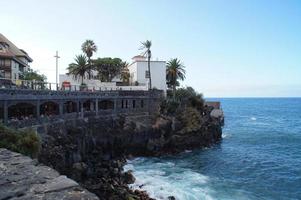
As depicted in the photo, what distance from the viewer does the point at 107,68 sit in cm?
7850

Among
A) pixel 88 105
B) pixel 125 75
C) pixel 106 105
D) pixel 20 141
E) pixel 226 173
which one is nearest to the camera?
pixel 20 141

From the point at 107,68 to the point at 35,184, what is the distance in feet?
237

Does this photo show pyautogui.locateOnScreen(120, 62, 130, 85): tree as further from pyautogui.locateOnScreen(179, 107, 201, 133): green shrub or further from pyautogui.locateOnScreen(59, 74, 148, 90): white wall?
pyautogui.locateOnScreen(179, 107, 201, 133): green shrub

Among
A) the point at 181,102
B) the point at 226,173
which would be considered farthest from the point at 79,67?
the point at 226,173

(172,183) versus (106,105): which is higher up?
(106,105)

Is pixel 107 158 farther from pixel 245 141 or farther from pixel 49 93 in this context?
pixel 245 141

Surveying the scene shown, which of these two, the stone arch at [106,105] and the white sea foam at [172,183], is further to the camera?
the stone arch at [106,105]

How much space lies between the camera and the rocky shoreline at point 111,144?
3160 cm

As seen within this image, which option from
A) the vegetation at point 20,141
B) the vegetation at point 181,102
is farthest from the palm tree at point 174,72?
the vegetation at point 20,141

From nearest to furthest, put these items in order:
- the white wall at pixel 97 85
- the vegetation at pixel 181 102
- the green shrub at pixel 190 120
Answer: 1. the green shrub at pixel 190 120
2. the vegetation at pixel 181 102
3. the white wall at pixel 97 85

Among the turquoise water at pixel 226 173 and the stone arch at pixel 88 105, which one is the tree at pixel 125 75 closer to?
the stone arch at pixel 88 105

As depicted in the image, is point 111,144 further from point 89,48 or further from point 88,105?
point 89,48

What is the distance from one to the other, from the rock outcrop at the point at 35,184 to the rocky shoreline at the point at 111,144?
65.4 feet

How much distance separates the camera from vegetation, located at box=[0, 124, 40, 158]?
21.6 meters
